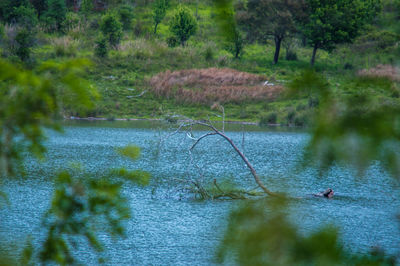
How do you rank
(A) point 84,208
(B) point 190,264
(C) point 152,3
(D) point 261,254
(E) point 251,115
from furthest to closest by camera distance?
(E) point 251,115 → (B) point 190,264 → (C) point 152,3 → (A) point 84,208 → (D) point 261,254

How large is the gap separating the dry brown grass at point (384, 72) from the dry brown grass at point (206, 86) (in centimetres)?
3178

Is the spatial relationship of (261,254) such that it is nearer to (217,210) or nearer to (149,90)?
(217,210)

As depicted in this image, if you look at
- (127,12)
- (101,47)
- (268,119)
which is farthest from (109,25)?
(268,119)

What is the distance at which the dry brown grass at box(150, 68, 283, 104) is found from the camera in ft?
112

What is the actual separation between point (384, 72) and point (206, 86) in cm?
3532

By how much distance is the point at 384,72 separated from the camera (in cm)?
86

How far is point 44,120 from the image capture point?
90 cm

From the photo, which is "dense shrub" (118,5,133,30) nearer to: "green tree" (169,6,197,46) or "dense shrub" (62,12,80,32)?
"dense shrub" (62,12,80,32)

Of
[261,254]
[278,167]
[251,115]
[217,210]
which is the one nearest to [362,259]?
[261,254]

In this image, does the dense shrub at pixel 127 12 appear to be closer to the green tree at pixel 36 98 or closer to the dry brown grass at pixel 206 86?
the green tree at pixel 36 98

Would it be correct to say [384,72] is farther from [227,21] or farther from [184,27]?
[184,27]

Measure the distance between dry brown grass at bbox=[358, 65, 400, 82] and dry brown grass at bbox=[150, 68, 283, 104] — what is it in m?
31.8

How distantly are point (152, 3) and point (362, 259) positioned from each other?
2.99ft

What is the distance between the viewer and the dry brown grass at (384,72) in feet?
2.80
